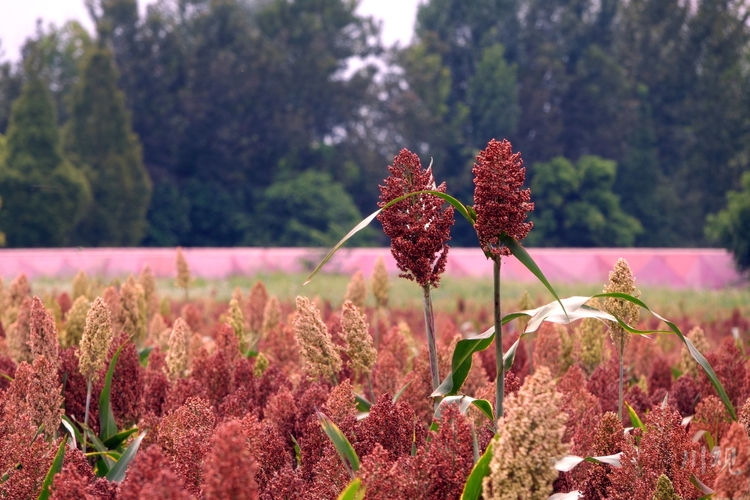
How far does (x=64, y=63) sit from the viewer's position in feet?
136

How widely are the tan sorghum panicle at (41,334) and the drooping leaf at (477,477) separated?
1.30 meters

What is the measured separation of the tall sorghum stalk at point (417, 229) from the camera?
158 centimetres

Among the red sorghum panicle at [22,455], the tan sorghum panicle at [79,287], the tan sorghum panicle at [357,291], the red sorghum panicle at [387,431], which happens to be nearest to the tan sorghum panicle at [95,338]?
the red sorghum panicle at [22,455]

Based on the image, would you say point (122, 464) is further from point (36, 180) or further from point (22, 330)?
point (36, 180)

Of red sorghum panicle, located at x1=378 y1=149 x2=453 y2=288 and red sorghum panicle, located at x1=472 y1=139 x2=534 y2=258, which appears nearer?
red sorghum panicle, located at x1=472 y1=139 x2=534 y2=258

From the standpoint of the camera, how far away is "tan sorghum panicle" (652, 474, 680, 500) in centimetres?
144

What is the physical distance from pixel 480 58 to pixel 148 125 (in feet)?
58.9

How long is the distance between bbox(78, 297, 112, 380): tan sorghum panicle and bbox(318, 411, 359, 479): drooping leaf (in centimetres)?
87

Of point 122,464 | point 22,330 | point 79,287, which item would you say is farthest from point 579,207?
point 122,464

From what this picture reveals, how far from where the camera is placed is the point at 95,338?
211 cm

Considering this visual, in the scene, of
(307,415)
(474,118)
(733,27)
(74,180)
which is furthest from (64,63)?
(307,415)

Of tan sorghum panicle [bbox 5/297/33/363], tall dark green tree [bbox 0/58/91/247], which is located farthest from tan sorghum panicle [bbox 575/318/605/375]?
tall dark green tree [bbox 0/58/91/247]

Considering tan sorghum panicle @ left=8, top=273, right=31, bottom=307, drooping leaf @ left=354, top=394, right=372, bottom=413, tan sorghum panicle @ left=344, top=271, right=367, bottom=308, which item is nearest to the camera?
drooping leaf @ left=354, top=394, right=372, bottom=413

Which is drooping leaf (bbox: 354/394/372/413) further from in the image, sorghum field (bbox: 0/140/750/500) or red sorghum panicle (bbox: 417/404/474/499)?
red sorghum panicle (bbox: 417/404/474/499)
